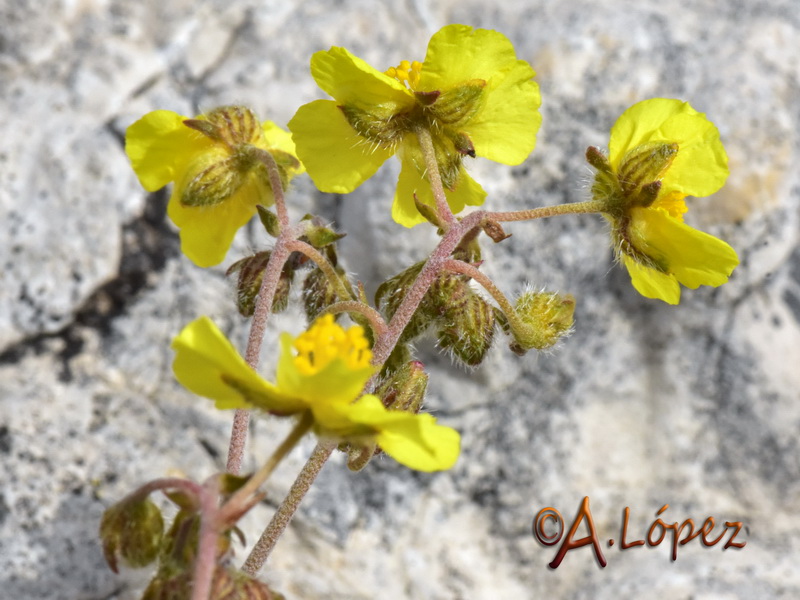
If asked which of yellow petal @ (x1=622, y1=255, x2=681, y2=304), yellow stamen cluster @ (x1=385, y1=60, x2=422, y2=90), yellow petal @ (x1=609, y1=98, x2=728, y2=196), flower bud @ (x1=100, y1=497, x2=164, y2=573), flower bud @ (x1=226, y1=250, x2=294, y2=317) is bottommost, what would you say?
flower bud @ (x1=100, y1=497, x2=164, y2=573)

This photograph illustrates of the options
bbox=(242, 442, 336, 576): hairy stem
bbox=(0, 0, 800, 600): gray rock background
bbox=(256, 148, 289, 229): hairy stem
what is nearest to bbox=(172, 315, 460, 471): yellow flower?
bbox=(242, 442, 336, 576): hairy stem

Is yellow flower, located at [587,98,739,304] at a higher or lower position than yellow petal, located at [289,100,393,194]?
higher

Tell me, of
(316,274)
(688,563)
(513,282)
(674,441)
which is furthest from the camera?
(674,441)

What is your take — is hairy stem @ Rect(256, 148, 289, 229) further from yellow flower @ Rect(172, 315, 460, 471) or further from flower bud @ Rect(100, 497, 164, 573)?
flower bud @ Rect(100, 497, 164, 573)

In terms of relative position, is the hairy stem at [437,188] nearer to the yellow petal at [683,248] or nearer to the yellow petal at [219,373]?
the yellow petal at [683,248]

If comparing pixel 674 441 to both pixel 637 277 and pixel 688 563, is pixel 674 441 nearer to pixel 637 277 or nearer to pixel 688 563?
pixel 688 563

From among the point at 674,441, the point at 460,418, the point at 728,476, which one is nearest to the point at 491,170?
the point at 460,418

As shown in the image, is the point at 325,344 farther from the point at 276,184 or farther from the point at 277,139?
the point at 277,139
